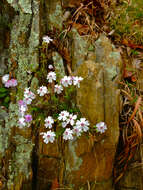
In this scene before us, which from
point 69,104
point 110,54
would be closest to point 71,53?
point 110,54

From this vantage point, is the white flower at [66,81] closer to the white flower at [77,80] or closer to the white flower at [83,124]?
the white flower at [77,80]

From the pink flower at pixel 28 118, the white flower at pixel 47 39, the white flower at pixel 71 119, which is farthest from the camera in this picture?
the white flower at pixel 47 39

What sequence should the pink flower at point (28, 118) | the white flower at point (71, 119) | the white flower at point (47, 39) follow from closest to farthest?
the white flower at point (71, 119), the pink flower at point (28, 118), the white flower at point (47, 39)

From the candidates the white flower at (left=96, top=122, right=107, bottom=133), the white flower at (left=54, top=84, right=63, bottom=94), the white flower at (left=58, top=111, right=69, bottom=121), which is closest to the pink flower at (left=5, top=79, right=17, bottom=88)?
the white flower at (left=54, top=84, right=63, bottom=94)

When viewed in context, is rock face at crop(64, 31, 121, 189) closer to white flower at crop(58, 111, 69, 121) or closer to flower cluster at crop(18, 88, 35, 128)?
white flower at crop(58, 111, 69, 121)

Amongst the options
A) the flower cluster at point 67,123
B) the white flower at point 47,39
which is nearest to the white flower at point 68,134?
the flower cluster at point 67,123

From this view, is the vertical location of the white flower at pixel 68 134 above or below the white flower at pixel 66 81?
below

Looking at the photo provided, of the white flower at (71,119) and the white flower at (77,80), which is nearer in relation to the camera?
the white flower at (71,119)

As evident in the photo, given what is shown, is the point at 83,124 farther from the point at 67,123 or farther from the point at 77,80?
the point at 77,80
